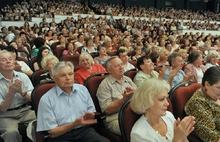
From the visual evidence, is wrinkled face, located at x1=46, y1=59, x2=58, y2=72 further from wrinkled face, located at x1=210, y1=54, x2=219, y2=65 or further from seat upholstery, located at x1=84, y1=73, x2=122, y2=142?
wrinkled face, located at x1=210, y1=54, x2=219, y2=65

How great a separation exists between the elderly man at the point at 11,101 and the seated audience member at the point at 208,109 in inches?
60.8

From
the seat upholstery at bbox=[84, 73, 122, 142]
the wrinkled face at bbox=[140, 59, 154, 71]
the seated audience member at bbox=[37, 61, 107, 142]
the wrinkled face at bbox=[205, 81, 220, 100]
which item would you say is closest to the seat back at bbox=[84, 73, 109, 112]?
the seat upholstery at bbox=[84, 73, 122, 142]

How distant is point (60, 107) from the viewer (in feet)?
6.97

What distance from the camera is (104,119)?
236 cm

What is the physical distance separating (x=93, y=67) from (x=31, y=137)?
1853 mm

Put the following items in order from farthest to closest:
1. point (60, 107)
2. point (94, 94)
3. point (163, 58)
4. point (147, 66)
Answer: point (163, 58) → point (147, 66) → point (94, 94) → point (60, 107)

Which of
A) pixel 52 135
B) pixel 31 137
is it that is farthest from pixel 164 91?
pixel 31 137

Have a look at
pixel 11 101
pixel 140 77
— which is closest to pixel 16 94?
pixel 11 101

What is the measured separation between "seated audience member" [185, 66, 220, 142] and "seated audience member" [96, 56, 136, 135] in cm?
56

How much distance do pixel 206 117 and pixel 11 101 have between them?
1723mm

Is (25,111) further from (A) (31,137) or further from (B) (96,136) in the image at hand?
(B) (96,136)

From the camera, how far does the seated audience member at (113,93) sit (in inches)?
91.4

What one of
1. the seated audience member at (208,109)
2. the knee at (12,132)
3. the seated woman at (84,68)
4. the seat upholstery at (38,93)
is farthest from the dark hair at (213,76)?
the seated woman at (84,68)

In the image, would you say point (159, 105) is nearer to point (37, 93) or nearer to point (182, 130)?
point (182, 130)
